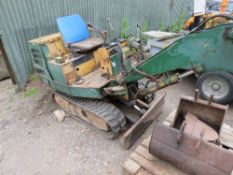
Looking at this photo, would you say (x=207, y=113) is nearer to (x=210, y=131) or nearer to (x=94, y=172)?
(x=210, y=131)

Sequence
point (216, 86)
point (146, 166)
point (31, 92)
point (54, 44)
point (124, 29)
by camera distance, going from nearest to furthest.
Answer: point (146, 166)
point (54, 44)
point (216, 86)
point (31, 92)
point (124, 29)

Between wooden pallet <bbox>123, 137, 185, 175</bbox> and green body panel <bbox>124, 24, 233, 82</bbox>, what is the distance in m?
1.12

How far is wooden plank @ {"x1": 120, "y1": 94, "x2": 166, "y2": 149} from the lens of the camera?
3.11 metres

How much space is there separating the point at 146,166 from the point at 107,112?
3.69ft

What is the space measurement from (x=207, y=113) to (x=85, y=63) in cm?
215

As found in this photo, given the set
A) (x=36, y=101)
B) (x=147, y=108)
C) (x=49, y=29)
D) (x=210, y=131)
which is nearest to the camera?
(x=210, y=131)

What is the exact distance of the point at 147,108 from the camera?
365 centimetres

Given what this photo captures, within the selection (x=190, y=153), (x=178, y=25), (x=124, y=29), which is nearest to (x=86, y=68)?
(x=190, y=153)

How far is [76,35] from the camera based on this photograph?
377 cm

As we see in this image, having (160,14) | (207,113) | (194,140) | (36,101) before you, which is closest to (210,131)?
(207,113)

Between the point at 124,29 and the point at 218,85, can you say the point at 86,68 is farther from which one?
the point at 124,29

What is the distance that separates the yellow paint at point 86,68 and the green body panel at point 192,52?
0.99 metres

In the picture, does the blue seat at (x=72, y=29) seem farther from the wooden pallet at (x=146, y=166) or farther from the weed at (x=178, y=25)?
the weed at (x=178, y=25)

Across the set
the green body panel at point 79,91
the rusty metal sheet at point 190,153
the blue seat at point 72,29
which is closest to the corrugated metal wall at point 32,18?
the blue seat at point 72,29
